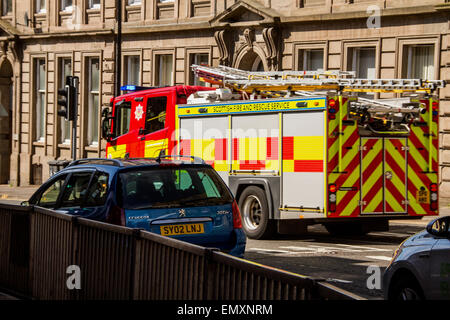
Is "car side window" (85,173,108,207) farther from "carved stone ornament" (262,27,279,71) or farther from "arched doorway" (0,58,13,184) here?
"arched doorway" (0,58,13,184)

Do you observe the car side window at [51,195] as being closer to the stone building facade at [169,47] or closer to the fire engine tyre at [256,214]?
the fire engine tyre at [256,214]

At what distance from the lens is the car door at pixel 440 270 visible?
22.1 feet

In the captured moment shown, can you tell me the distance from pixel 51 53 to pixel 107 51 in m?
4.05

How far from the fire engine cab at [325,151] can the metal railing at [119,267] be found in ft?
20.8

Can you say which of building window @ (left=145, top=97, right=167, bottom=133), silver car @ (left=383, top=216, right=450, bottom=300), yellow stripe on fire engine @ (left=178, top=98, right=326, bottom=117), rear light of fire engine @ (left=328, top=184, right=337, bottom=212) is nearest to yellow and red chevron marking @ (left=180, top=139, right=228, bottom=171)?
yellow stripe on fire engine @ (left=178, top=98, right=326, bottom=117)

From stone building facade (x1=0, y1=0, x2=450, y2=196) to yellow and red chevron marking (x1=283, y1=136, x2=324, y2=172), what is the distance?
8.85 meters

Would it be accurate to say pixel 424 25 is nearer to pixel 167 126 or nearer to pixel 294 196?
pixel 167 126

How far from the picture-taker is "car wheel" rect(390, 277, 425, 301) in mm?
7230

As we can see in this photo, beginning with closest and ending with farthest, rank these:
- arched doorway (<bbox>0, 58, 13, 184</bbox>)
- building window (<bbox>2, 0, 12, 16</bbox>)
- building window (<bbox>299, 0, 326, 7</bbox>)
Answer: building window (<bbox>299, 0, 326, 7</bbox>) → arched doorway (<bbox>0, 58, 13, 184</bbox>) → building window (<bbox>2, 0, 12, 16</bbox>)

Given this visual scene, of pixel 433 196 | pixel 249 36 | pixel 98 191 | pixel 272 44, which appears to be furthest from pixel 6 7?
pixel 98 191

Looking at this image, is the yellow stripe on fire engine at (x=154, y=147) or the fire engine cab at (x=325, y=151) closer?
the fire engine cab at (x=325, y=151)

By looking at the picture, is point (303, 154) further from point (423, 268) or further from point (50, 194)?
point (423, 268)

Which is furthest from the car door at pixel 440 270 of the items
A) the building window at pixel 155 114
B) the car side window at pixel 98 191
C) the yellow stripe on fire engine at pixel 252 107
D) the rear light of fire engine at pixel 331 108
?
the building window at pixel 155 114

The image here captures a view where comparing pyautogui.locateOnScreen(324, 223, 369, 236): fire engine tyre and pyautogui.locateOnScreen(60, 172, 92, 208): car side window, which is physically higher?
pyautogui.locateOnScreen(60, 172, 92, 208): car side window
